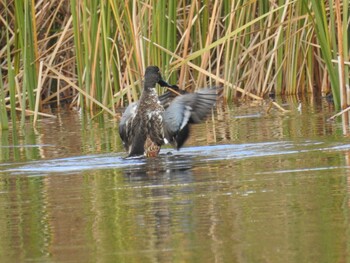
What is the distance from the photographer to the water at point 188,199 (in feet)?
12.7

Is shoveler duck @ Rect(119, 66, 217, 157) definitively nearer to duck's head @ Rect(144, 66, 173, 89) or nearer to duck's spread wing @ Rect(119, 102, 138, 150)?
duck's spread wing @ Rect(119, 102, 138, 150)

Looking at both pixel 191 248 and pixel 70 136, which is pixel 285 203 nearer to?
pixel 191 248

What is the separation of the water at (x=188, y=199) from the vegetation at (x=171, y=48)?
1.44 m

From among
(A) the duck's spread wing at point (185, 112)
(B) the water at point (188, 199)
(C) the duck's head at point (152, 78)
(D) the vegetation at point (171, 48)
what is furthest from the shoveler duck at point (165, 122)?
(D) the vegetation at point (171, 48)

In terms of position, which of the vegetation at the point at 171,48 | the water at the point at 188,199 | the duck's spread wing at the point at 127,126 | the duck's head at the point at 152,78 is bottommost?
the water at the point at 188,199

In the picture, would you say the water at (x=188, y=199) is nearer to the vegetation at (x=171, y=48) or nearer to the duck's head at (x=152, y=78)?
the duck's head at (x=152, y=78)

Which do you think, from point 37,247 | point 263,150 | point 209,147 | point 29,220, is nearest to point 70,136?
point 209,147

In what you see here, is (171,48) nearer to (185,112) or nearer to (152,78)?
(152,78)

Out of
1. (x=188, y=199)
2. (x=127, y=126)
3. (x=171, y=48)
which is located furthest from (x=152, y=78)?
(x=188, y=199)

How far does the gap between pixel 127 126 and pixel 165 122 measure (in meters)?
0.33

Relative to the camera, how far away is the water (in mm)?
3857

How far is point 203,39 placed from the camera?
36.8 ft

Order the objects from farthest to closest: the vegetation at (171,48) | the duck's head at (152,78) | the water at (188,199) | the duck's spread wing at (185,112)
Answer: the vegetation at (171,48) < the duck's head at (152,78) < the duck's spread wing at (185,112) < the water at (188,199)

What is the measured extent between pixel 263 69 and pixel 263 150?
4429 mm
